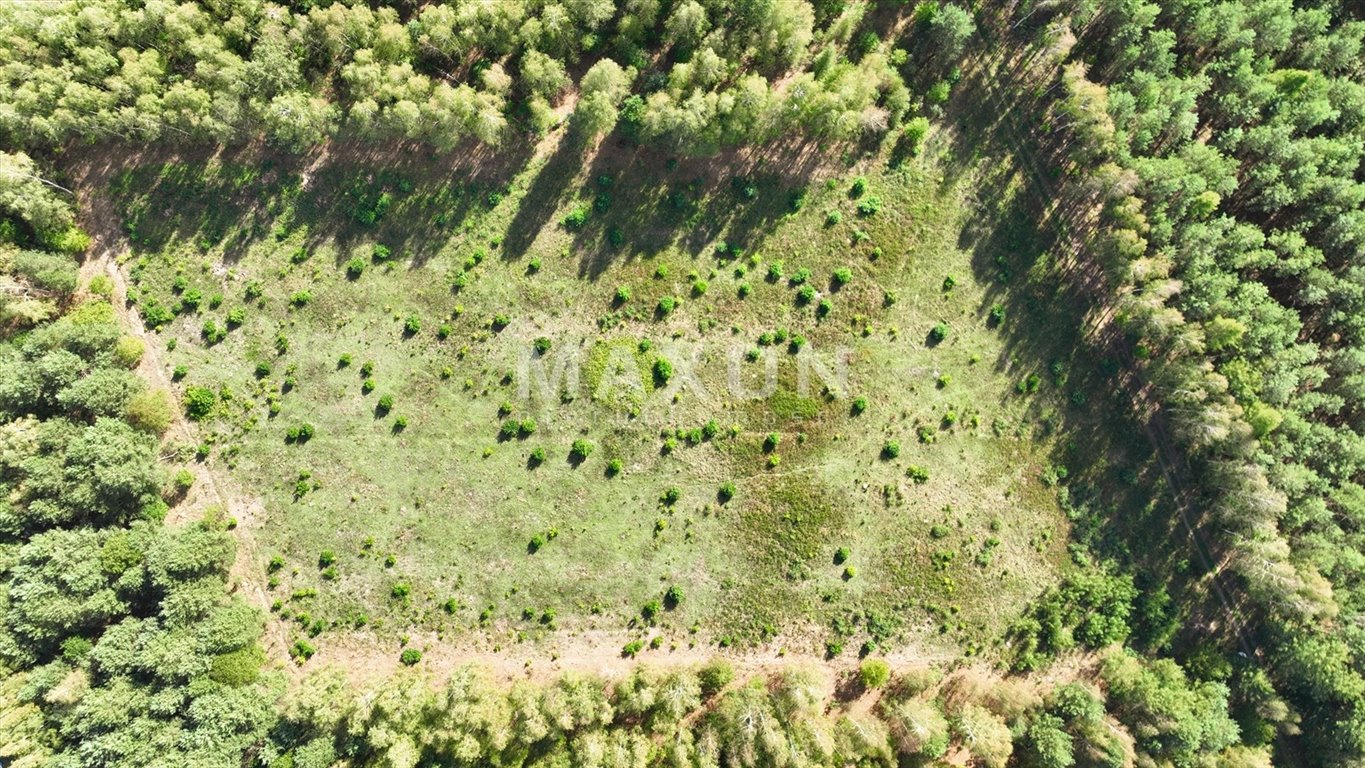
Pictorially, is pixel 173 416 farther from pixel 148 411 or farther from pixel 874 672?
pixel 874 672

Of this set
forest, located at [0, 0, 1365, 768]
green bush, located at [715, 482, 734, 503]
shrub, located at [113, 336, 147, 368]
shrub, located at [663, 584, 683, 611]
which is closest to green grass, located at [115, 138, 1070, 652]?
forest, located at [0, 0, 1365, 768]

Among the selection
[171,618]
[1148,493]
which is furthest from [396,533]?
[1148,493]

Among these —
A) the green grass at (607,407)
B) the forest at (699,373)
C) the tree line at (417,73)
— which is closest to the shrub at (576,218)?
the forest at (699,373)

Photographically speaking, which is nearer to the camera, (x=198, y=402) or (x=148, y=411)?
(x=148, y=411)

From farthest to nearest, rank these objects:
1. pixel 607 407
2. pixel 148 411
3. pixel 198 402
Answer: pixel 607 407
pixel 198 402
pixel 148 411

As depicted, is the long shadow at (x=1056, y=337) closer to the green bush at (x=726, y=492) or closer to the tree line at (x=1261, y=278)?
the tree line at (x=1261, y=278)

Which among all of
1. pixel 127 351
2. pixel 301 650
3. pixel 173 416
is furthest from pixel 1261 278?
pixel 127 351

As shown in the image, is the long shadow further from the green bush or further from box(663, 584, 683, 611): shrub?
box(663, 584, 683, 611): shrub
